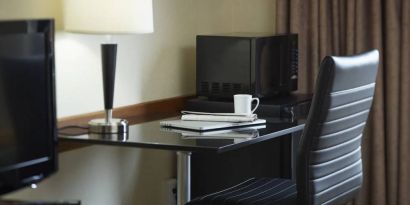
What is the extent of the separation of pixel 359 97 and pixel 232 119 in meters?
0.49

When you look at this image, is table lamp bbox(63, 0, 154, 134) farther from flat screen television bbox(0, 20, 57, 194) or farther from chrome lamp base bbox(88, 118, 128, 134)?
flat screen television bbox(0, 20, 57, 194)

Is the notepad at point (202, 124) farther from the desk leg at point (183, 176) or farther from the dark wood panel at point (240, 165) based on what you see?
the dark wood panel at point (240, 165)

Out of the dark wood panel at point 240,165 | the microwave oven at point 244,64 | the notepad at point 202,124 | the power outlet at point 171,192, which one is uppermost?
the microwave oven at point 244,64

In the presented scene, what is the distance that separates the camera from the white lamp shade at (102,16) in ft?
9.16

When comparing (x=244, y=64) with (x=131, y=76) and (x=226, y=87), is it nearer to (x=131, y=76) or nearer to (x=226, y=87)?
(x=226, y=87)

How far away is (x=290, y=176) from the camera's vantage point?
3438 mm

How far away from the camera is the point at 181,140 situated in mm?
2670

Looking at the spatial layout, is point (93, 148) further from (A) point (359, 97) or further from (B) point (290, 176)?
(A) point (359, 97)

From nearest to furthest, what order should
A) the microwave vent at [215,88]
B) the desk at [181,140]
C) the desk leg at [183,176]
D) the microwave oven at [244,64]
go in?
the desk at [181,140]
the desk leg at [183,176]
the microwave oven at [244,64]
the microwave vent at [215,88]

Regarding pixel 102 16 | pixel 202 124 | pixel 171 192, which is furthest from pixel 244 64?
pixel 102 16

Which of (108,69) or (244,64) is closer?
(108,69)

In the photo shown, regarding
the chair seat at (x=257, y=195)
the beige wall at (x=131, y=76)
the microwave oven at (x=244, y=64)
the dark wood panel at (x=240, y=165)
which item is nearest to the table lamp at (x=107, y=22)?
the beige wall at (x=131, y=76)

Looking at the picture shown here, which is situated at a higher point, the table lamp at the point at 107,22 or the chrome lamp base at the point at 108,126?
the table lamp at the point at 107,22

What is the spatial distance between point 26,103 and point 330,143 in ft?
3.43
